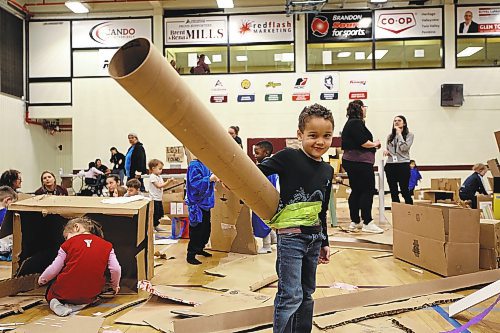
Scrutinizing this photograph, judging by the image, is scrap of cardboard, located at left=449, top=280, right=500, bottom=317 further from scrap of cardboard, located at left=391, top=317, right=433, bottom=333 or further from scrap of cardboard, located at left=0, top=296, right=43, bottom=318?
scrap of cardboard, located at left=0, top=296, right=43, bottom=318

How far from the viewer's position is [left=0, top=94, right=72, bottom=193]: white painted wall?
11643mm

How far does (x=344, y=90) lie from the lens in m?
11.6

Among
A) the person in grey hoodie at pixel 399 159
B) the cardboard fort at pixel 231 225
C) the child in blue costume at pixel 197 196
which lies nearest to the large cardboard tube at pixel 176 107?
the child in blue costume at pixel 197 196

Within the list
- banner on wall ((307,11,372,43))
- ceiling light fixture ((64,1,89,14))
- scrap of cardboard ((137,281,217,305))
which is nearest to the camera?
scrap of cardboard ((137,281,217,305))

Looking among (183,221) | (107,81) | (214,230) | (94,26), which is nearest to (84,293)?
(214,230)

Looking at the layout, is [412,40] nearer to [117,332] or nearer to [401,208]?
[401,208]

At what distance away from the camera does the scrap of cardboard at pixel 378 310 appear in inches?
101

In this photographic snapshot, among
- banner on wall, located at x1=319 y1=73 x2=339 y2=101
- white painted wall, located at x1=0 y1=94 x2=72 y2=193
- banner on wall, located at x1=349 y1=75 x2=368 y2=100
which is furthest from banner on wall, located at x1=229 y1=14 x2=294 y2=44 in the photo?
white painted wall, located at x1=0 y1=94 x2=72 y2=193

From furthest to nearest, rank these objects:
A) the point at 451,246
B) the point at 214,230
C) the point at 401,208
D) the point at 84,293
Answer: the point at 214,230 < the point at 401,208 < the point at 451,246 < the point at 84,293

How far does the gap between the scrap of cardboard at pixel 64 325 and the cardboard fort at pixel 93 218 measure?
2.35 ft

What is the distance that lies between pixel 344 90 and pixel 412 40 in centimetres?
206

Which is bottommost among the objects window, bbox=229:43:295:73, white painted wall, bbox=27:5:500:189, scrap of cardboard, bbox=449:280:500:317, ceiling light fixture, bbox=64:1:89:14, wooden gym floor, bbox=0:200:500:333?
wooden gym floor, bbox=0:200:500:333

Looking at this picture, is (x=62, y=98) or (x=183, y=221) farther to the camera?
(x=62, y=98)

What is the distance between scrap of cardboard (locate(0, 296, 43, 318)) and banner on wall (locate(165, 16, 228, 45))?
9705 mm
